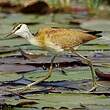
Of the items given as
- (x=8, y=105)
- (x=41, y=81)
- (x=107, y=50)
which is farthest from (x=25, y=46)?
(x=8, y=105)

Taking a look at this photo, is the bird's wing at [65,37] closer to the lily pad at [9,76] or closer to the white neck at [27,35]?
the white neck at [27,35]

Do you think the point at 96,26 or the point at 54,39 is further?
the point at 96,26

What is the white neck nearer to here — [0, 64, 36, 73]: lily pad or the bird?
the bird

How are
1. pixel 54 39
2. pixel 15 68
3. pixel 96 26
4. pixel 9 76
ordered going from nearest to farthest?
1. pixel 54 39
2. pixel 9 76
3. pixel 15 68
4. pixel 96 26

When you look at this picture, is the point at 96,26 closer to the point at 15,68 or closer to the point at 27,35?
the point at 15,68

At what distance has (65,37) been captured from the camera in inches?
181

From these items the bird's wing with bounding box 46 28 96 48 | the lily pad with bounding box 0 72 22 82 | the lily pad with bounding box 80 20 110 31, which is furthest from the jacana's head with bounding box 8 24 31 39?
the lily pad with bounding box 80 20 110 31

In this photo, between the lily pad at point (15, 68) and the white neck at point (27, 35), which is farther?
the lily pad at point (15, 68)

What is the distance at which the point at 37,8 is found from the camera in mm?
9531

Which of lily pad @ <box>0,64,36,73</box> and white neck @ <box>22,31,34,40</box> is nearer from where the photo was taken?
white neck @ <box>22,31,34,40</box>

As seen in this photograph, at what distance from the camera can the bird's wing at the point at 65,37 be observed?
4.55 m

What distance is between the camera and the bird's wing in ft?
14.9

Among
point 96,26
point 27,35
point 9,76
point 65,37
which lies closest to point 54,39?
point 65,37

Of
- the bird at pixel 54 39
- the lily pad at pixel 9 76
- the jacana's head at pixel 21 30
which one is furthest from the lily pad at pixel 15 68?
the jacana's head at pixel 21 30
